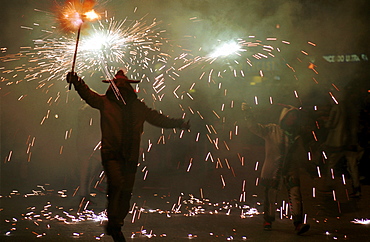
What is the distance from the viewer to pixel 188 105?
11.5m

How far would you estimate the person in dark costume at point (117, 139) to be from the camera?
14.5 ft

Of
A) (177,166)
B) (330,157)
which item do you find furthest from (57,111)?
(330,157)

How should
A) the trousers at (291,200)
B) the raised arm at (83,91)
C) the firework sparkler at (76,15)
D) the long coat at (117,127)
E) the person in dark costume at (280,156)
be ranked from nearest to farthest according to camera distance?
the raised arm at (83,91) → the long coat at (117,127) → the firework sparkler at (76,15) → the trousers at (291,200) → the person in dark costume at (280,156)

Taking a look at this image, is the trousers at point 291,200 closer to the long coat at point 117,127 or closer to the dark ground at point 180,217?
the dark ground at point 180,217

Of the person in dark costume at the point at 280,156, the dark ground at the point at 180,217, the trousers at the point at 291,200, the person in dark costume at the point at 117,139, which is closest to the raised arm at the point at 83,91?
the person in dark costume at the point at 117,139

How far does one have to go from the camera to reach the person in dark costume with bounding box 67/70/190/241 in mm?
4434

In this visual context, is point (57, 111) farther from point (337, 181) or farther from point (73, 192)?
point (337, 181)

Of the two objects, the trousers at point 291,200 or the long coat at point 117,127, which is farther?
the trousers at point 291,200

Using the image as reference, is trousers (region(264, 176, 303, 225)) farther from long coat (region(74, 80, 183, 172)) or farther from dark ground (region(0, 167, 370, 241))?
long coat (region(74, 80, 183, 172))

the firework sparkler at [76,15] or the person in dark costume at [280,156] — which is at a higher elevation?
the firework sparkler at [76,15]

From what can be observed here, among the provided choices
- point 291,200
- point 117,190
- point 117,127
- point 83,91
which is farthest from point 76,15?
point 291,200

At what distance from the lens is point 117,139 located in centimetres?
452

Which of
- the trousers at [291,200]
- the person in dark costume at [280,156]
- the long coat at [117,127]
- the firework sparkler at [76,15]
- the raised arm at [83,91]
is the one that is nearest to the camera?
the raised arm at [83,91]

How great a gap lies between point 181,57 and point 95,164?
445 centimetres
